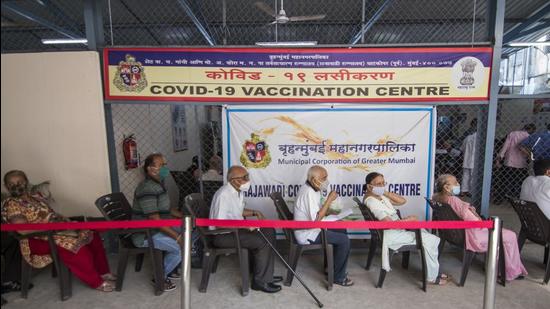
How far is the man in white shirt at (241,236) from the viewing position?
2.82m

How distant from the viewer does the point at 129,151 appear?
160 inches

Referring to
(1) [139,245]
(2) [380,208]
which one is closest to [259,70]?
(2) [380,208]

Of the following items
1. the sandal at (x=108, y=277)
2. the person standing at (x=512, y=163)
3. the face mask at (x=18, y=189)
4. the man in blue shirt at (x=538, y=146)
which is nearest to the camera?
the face mask at (x=18, y=189)

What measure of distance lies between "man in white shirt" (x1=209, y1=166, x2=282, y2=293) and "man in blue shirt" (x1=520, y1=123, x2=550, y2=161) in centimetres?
468

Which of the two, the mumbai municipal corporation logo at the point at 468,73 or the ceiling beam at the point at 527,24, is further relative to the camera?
the ceiling beam at the point at 527,24

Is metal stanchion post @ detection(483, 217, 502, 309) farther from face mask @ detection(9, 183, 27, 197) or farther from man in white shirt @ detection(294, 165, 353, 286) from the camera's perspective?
face mask @ detection(9, 183, 27, 197)

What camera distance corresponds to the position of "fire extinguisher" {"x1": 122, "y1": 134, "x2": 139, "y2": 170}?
4020mm

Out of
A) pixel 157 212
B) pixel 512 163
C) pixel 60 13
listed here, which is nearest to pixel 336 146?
pixel 157 212

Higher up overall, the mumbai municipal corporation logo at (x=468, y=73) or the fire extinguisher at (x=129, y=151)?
the mumbai municipal corporation logo at (x=468, y=73)

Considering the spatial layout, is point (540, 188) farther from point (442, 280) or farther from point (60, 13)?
point (60, 13)

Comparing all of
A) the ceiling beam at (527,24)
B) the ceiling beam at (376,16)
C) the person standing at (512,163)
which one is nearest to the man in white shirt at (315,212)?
the ceiling beam at (376,16)

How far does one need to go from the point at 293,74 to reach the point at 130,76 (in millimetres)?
1669

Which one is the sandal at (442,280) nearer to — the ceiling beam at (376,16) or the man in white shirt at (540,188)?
the man in white shirt at (540,188)

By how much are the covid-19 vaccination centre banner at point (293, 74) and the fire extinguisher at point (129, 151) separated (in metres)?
0.77
